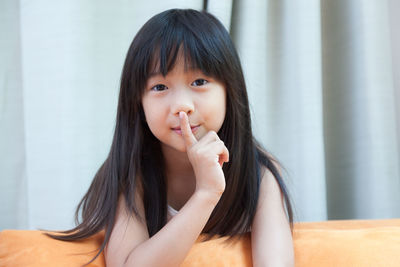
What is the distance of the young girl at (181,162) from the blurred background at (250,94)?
42 centimetres

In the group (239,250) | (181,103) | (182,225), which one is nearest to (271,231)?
(239,250)

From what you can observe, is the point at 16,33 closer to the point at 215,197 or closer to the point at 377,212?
the point at 215,197

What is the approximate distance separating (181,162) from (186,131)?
22cm

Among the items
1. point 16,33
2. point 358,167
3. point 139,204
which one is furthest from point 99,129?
point 358,167

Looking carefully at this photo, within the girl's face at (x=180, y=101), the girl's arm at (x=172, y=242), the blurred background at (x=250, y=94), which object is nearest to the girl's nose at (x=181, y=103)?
the girl's face at (x=180, y=101)

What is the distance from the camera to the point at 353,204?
155 cm

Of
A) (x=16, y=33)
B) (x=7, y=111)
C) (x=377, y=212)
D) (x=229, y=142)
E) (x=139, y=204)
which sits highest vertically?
(x=16, y=33)

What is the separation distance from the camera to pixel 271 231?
0.87 m

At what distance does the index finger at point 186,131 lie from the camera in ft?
2.67

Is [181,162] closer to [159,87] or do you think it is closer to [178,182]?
[178,182]

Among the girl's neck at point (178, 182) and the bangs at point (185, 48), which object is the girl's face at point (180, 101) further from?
Result: the girl's neck at point (178, 182)

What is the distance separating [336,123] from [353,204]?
0.28 metres

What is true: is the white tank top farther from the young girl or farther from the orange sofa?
the orange sofa

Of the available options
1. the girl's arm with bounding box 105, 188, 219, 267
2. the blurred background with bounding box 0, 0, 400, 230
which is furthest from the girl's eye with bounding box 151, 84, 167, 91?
the blurred background with bounding box 0, 0, 400, 230
